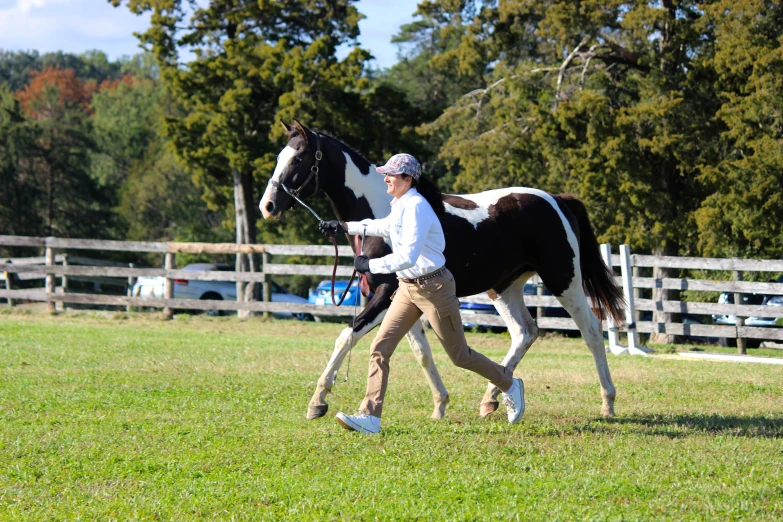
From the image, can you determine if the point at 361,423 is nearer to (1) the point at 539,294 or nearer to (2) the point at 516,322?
(2) the point at 516,322

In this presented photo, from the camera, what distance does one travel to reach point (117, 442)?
6570 millimetres

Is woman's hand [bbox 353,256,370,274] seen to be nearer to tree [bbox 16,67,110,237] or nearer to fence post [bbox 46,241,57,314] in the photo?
fence post [bbox 46,241,57,314]

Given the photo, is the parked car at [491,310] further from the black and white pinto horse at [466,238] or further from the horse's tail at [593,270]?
the black and white pinto horse at [466,238]

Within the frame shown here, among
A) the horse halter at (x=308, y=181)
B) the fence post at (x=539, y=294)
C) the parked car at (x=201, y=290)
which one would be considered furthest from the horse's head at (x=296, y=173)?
the parked car at (x=201, y=290)

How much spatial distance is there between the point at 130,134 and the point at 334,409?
50.7 metres

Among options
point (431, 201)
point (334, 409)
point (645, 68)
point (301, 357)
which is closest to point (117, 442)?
point (334, 409)

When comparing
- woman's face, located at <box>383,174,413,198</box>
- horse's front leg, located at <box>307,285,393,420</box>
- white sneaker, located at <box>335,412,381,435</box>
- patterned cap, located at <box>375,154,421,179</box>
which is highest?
patterned cap, located at <box>375,154,421,179</box>

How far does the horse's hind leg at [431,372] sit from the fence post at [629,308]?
21.5 ft

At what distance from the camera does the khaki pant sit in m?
6.46

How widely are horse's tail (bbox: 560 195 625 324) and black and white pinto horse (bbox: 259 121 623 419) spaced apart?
334 mm

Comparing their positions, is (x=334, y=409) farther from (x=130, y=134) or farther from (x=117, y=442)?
(x=130, y=134)

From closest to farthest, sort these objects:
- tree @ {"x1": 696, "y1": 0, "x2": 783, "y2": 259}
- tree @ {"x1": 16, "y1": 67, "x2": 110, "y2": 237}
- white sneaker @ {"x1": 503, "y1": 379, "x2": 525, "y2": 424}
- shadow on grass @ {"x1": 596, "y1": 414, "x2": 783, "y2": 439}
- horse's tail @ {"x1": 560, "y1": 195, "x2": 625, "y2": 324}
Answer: shadow on grass @ {"x1": 596, "y1": 414, "x2": 783, "y2": 439}
white sneaker @ {"x1": 503, "y1": 379, "x2": 525, "y2": 424}
horse's tail @ {"x1": 560, "y1": 195, "x2": 625, "y2": 324}
tree @ {"x1": 696, "y1": 0, "x2": 783, "y2": 259}
tree @ {"x1": 16, "y1": 67, "x2": 110, "y2": 237}

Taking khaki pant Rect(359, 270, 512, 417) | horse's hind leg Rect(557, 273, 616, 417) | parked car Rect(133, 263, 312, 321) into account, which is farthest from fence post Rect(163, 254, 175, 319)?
khaki pant Rect(359, 270, 512, 417)

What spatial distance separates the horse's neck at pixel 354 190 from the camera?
7980 millimetres
